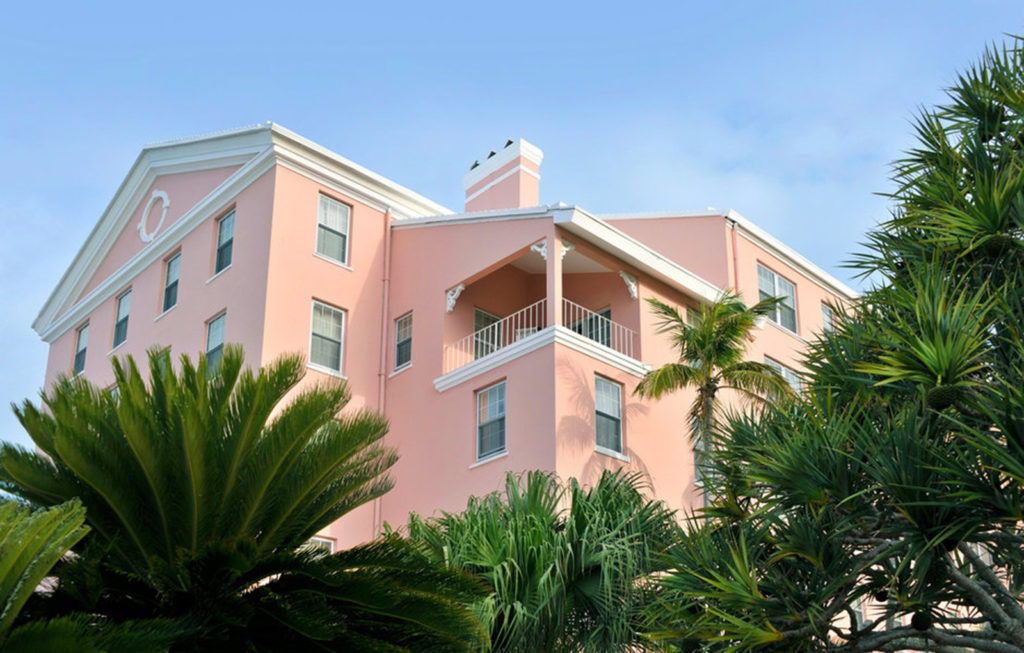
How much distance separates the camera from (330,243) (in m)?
27.3

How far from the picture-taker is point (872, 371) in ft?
43.3

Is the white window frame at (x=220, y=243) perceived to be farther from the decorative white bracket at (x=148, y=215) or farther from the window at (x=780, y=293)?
the window at (x=780, y=293)

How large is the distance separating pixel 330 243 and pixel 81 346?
1041 cm

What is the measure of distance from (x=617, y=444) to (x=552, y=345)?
249 cm

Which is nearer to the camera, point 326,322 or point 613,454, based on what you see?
point 613,454

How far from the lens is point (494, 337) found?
90.0 feet

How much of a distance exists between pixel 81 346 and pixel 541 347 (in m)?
15.8

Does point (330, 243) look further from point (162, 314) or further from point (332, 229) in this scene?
point (162, 314)

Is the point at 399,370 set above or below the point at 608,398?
above

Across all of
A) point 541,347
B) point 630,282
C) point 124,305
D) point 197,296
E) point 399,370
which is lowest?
point 541,347

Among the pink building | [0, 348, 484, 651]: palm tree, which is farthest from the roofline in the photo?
[0, 348, 484, 651]: palm tree

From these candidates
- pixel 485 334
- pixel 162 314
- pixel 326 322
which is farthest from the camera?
pixel 162 314

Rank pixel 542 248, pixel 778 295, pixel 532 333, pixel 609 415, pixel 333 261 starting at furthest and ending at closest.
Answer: pixel 778 295 < pixel 333 261 < pixel 532 333 < pixel 542 248 < pixel 609 415

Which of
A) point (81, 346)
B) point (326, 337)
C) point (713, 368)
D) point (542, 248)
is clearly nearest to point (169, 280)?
point (81, 346)
